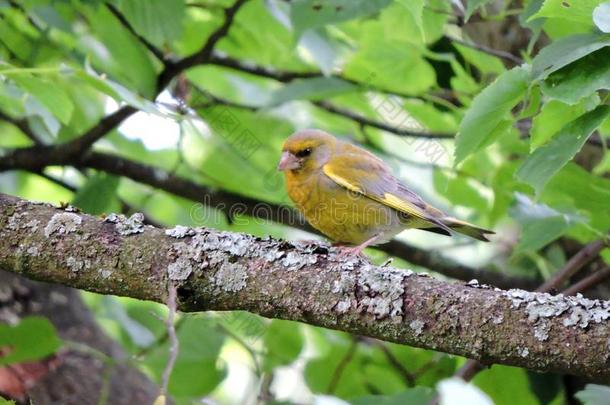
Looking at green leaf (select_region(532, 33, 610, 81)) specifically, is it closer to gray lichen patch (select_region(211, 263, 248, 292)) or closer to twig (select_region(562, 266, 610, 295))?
gray lichen patch (select_region(211, 263, 248, 292))

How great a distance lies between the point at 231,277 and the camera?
2.75m

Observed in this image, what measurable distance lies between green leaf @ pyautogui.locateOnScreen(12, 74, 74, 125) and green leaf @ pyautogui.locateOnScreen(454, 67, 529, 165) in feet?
4.82

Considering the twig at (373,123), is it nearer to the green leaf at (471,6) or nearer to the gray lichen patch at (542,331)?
the green leaf at (471,6)

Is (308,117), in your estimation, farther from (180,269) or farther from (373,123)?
(180,269)

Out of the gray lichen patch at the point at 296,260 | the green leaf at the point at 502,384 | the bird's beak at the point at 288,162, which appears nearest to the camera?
the gray lichen patch at the point at 296,260

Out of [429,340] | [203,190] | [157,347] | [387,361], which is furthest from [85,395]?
[429,340]

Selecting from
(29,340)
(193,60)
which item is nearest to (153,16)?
(193,60)

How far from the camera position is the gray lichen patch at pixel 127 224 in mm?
2885

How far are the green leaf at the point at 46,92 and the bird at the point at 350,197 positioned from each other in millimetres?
1588

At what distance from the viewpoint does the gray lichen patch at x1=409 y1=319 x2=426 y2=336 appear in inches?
100

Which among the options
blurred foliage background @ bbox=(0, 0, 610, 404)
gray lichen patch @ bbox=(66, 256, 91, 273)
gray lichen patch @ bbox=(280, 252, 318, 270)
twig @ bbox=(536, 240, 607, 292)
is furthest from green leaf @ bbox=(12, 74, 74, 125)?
twig @ bbox=(536, 240, 607, 292)

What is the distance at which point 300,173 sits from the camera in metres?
4.80

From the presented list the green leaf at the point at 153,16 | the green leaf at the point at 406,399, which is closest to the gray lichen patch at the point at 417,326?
the green leaf at the point at 406,399

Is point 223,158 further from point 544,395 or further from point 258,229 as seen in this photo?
point 544,395
